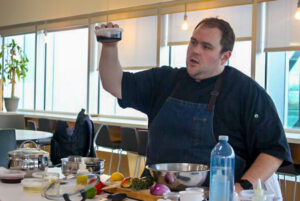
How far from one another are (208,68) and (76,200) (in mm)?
867

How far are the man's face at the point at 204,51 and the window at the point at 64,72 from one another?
5662 millimetres

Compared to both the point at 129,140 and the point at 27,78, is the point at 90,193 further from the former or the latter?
the point at 27,78

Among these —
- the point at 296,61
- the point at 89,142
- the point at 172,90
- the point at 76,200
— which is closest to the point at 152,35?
the point at 296,61

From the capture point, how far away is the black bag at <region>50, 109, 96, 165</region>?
3516mm

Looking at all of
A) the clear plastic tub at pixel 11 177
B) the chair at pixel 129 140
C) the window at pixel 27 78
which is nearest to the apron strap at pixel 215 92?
the clear plastic tub at pixel 11 177

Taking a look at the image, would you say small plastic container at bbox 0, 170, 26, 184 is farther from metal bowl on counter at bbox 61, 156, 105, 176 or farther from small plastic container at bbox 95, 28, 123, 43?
small plastic container at bbox 95, 28, 123, 43

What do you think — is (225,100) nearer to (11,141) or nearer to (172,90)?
(172,90)

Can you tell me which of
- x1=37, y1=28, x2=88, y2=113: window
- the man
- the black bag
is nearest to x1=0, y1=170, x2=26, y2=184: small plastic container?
the man

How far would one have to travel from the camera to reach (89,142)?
358 centimetres

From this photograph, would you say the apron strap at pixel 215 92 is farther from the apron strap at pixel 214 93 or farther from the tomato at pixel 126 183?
the tomato at pixel 126 183

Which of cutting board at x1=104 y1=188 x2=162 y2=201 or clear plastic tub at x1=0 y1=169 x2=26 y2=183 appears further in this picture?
clear plastic tub at x1=0 y1=169 x2=26 y2=183

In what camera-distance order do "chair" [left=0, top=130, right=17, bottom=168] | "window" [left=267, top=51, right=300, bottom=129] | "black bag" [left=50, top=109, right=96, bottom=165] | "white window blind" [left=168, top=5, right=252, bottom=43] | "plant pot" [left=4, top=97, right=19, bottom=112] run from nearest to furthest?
"chair" [left=0, top=130, right=17, bottom=168] < "black bag" [left=50, top=109, right=96, bottom=165] < "window" [left=267, top=51, right=300, bottom=129] < "white window blind" [left=168, top=5, right=252, bottom=43] < "plant pot" [left=4, top=97, right=19, bottom=112]

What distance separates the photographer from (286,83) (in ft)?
17.0

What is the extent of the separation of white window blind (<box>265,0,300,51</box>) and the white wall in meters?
1.73
